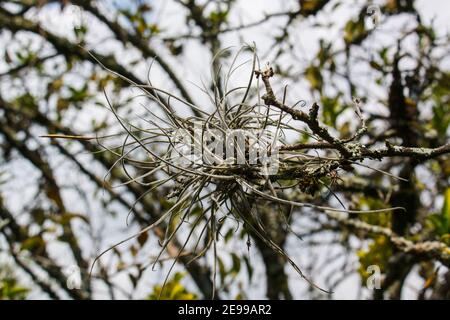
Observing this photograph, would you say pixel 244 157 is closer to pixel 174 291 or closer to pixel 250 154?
pixel 250 154

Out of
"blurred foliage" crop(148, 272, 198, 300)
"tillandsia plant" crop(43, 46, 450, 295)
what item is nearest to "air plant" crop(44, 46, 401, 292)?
"tillandsia plant" crop(43, 46, 450, 295)

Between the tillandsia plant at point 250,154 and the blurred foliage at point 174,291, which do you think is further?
the blurred foliage at point 174,291

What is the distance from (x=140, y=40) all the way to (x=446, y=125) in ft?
5.10

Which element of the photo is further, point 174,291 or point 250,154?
point 174,291

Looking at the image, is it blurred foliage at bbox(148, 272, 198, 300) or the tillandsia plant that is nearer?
the tillandsia plant

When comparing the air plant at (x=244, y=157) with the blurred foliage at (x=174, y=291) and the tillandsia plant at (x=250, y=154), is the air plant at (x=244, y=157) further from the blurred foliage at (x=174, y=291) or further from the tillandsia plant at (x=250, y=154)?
the blurred foliage at (x=174, y=291)

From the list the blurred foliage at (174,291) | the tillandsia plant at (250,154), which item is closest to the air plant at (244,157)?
the tillandsia plant at (250,154)

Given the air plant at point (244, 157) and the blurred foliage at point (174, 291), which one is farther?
the blurred foliage at point (174, 291)

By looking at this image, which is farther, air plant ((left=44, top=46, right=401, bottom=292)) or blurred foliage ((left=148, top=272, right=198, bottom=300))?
blurred foliage ((left=148, top=272, right=198, bottom=300))

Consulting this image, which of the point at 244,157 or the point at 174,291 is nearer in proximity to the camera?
the point at 244,157

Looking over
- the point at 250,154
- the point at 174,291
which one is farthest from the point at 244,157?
the point at 174,291

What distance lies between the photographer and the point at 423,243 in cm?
171

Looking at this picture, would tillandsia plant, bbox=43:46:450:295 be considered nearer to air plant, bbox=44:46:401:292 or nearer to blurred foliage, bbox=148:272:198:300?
air plant, bbox=44:46:401:292
